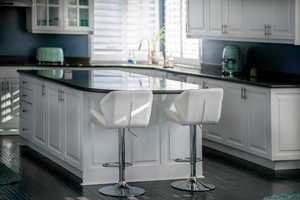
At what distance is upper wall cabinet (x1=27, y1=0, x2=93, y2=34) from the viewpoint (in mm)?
9039

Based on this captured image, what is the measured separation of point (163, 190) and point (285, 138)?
54.4 inches

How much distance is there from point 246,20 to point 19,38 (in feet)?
12.0

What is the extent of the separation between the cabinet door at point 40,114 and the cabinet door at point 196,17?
7.31 feet

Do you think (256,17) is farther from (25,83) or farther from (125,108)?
(25,83)

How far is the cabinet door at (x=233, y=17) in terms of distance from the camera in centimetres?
721

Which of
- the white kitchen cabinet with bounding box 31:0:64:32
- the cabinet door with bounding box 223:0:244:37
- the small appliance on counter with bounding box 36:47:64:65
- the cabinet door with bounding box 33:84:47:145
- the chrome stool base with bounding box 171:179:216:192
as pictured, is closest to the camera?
the chrome stool base with bounding box 171:179:216:192

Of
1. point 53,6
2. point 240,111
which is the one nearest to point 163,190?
point 240,111

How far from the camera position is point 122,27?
32.7 ft

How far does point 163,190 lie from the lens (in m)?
5.50

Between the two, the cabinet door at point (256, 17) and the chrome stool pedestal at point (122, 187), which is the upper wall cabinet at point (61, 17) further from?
the chrome stool pedestal at point (122, 187)

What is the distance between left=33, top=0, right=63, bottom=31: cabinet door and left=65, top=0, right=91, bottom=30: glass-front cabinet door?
132 millimetres

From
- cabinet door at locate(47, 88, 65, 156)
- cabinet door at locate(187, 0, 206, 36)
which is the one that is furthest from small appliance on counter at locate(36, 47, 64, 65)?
cabinet door at locate(47, 88, 65, 156)

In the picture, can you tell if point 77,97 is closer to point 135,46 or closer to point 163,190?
point 163,190

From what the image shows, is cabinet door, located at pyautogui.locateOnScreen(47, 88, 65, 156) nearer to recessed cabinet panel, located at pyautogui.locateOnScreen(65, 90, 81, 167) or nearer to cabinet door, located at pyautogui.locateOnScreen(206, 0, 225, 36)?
recessed cabinet panel, located at pyautogui.locateOnScreen(65, 90, 81, 167)
